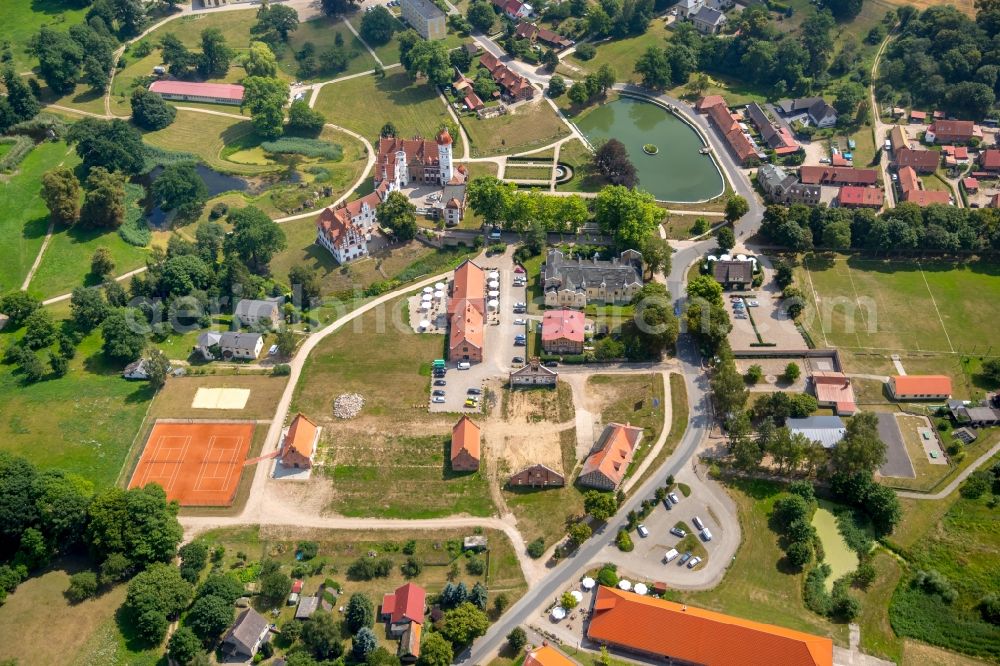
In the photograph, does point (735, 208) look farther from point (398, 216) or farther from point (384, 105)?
point (384, 105)

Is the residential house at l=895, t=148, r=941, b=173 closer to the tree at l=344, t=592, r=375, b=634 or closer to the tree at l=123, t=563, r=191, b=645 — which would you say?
the tree at l=344, t=592, r=375, b=634

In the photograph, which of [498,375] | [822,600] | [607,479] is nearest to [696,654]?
[822,600]

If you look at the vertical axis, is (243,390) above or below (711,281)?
below

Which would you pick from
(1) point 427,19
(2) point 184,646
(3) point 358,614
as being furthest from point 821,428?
(1) point 427,19

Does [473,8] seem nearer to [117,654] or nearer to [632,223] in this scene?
[632,223]

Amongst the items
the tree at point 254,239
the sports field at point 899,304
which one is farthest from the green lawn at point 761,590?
the tree at point 254,239
